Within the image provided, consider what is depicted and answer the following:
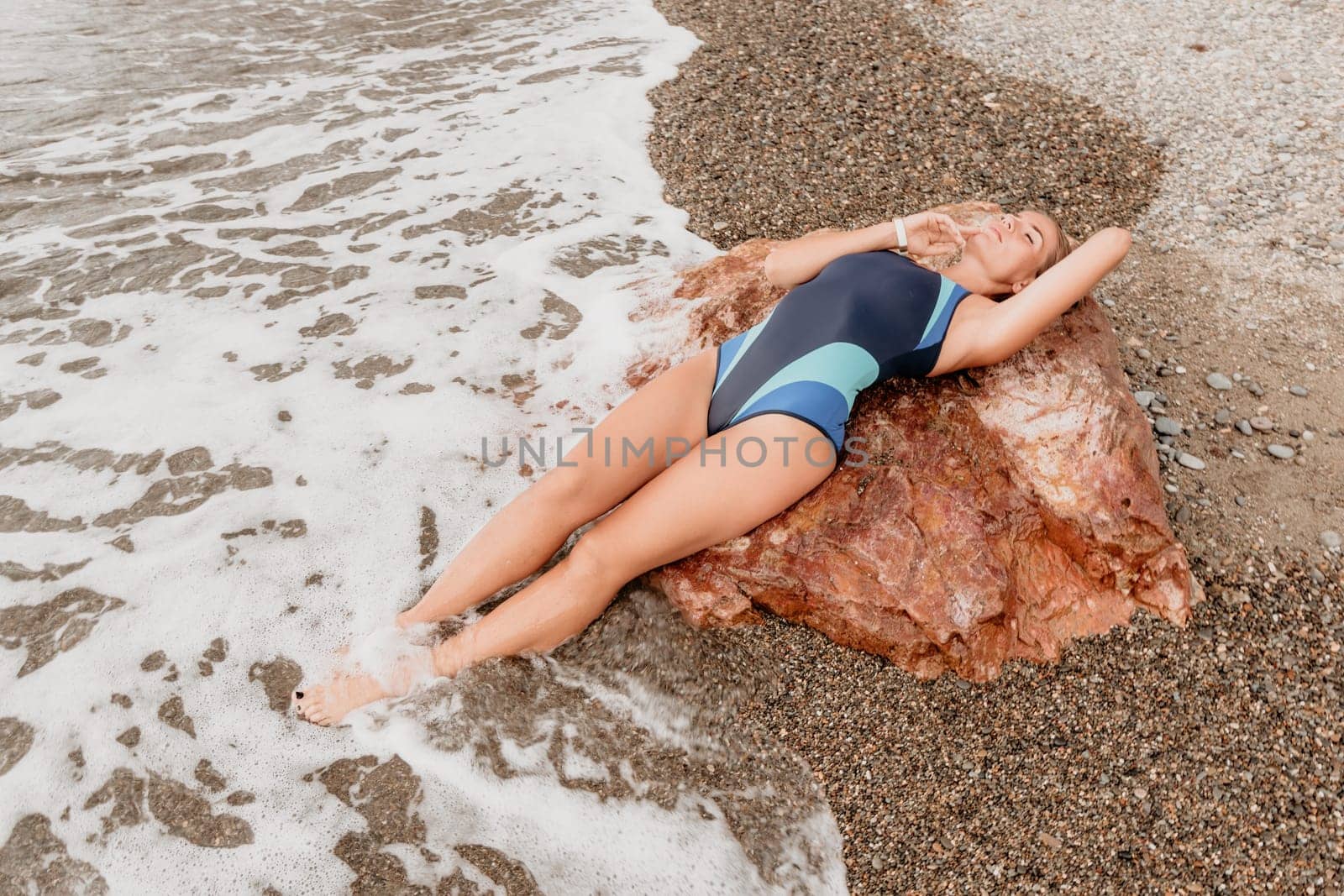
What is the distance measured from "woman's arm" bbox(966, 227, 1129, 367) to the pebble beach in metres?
1.23

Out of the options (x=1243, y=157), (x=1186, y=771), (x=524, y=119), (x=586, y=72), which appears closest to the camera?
(x=1186, y=771)

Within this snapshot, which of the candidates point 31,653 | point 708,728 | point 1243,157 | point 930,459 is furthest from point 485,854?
point 1243,157

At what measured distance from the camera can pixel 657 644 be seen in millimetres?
3537

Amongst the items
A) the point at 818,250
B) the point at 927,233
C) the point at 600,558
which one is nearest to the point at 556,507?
the point at 600,558

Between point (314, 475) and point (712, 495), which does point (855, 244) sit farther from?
point (314, 475)

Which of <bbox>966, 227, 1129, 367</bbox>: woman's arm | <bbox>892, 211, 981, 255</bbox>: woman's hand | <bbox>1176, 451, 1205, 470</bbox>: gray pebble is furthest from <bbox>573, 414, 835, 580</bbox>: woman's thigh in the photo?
<bbox>1176, 451, 1205, 470</bbox>: gray pebble

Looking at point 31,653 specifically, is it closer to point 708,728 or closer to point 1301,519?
point 708,728

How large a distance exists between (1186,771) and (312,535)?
141 inches

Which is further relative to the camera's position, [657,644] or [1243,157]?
[1243,157]

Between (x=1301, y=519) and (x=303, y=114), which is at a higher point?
(x=303, y=114)

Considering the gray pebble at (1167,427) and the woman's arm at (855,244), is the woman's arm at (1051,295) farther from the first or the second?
the gray pebble at (1167,427)

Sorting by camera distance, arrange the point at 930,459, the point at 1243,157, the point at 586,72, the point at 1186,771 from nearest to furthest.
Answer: the point at 1186,771, the point at 930,459, the point at 1243,157, the point at 586,72

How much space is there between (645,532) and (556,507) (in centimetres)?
39

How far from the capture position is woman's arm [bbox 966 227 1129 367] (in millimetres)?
3568
